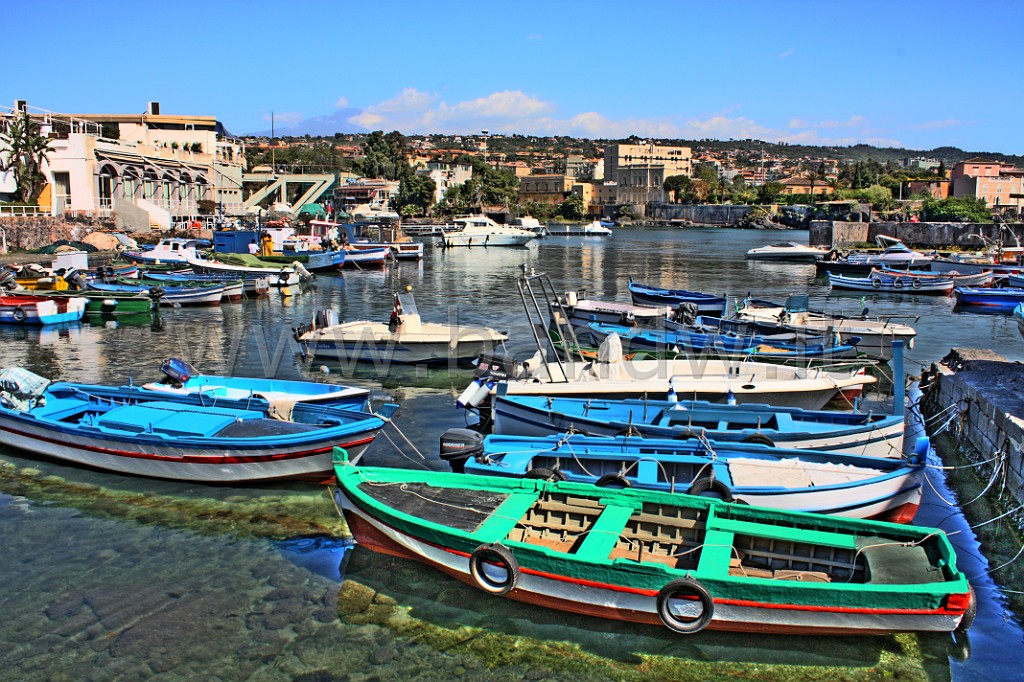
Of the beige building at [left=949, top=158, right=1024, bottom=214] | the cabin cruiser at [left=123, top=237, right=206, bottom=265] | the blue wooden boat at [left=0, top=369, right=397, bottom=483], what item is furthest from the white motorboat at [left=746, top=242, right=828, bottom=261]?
the blue wooden boat at [left=0, top=369, right=397, bottom=483]

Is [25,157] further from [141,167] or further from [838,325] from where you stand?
[838,325]

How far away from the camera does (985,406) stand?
45.0 feet

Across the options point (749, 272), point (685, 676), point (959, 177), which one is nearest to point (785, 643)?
point (685, 676)

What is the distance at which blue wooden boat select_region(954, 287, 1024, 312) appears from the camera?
36.1m

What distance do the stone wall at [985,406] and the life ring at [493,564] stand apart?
302 inches

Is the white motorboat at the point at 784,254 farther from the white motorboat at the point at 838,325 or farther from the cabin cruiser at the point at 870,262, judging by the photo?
the white motorboat at the point at 838,325

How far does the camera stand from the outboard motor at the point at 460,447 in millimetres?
12414

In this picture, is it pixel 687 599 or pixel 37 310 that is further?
pixel 37 310

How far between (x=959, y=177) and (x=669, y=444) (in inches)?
4213

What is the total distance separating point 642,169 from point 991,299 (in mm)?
134808

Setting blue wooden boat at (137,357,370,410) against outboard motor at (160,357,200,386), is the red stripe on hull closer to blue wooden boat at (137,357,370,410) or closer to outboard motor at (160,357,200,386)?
blue wooden boat at (137,357,370,410)

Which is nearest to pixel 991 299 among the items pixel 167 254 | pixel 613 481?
pixel 613 481

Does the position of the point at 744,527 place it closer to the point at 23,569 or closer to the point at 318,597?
the point at 318,597

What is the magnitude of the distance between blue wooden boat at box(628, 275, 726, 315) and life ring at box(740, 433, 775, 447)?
14.1 meters
